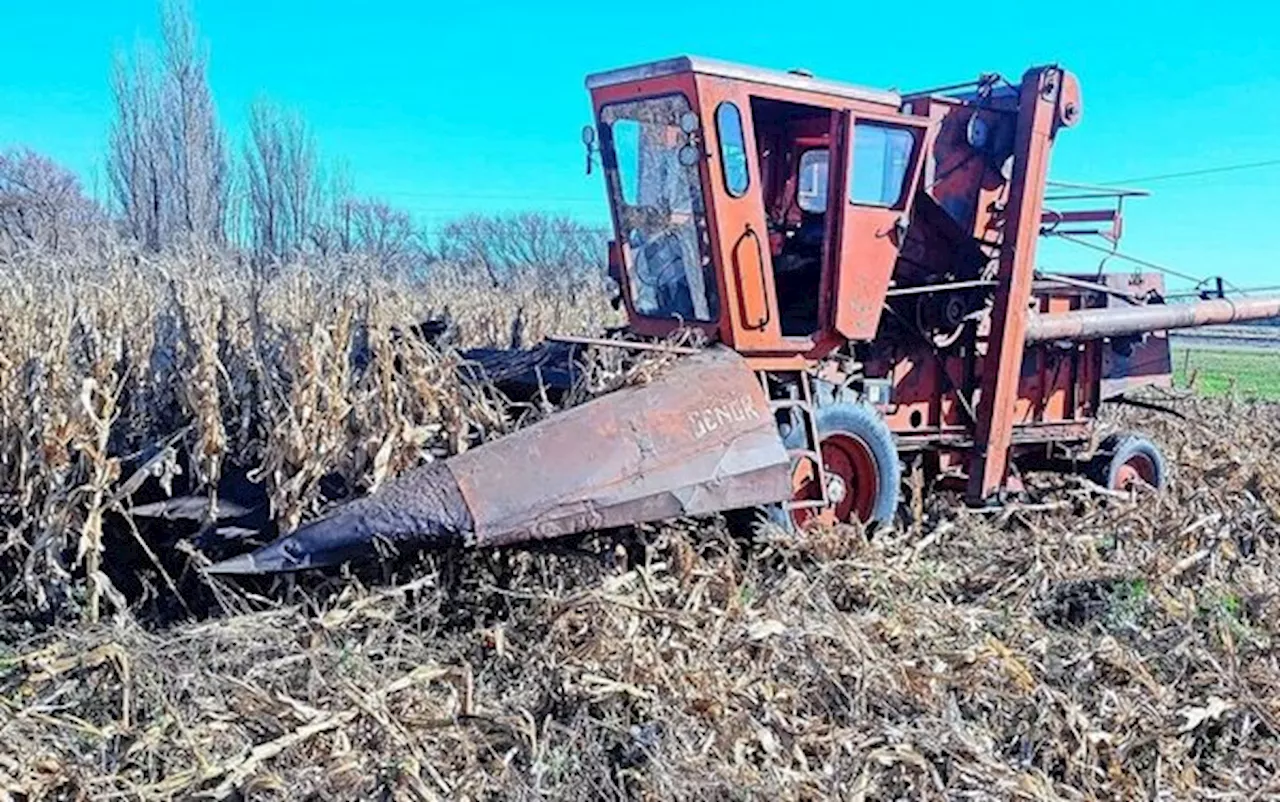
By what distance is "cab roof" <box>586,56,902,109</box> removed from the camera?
4.70m

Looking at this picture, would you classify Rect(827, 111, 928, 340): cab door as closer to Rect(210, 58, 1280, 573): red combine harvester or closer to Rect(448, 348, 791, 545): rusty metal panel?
Rect(210, 58, 1280, 573): red combine harvester

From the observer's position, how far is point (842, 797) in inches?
114

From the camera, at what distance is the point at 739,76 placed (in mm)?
4785

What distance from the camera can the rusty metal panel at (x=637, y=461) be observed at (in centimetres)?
353

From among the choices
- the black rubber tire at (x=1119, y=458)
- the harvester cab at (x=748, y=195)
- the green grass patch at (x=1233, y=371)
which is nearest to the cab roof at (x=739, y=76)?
the harvester cab at (x=748, y=195)

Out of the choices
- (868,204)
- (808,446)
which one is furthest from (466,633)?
(868,204)

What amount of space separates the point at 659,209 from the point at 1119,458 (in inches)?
130

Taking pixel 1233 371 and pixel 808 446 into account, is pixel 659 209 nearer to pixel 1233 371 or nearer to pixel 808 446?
pixel 808 446

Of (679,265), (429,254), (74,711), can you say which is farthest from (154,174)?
(74,711)

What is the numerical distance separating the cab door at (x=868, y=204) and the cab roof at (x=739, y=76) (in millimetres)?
133

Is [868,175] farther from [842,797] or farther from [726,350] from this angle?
[842,797]

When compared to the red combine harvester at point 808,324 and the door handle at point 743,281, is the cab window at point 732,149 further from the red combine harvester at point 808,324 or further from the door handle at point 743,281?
the door handle at point 743,281

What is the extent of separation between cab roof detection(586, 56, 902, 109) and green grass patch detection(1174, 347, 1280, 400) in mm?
6694

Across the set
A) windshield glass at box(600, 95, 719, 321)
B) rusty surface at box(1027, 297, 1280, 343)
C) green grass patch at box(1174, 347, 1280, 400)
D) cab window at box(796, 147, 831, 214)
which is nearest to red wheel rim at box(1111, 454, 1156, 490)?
rusty surface at box(1027, 297, 1280, 343)
